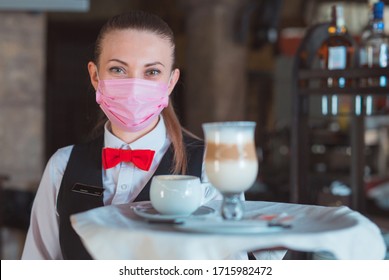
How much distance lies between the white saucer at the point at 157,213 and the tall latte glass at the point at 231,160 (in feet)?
0.28

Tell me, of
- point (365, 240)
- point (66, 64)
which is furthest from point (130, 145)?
point (66, 64)

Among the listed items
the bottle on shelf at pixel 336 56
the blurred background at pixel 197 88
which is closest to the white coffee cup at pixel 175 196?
the blurred background at pixel 197 88

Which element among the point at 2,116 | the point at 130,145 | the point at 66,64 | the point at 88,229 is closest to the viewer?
the point at 88,229

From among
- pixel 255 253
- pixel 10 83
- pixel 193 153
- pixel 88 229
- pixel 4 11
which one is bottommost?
pixel 255 253

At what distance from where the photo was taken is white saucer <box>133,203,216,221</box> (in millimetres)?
1176

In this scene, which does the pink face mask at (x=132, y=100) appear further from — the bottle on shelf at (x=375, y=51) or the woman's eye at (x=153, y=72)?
the bottle on shelf at (x=375, y=51)

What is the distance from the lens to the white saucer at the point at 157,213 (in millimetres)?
1176

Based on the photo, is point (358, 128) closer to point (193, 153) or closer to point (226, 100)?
point (193, 153)

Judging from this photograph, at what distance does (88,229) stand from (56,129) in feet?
18.4

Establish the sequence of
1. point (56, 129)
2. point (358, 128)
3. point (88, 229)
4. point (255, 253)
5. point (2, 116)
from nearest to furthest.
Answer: point (88, 229), point (255, 253), point (358, 128), point (2, 116), point (56, 129)

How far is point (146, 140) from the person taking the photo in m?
1.63

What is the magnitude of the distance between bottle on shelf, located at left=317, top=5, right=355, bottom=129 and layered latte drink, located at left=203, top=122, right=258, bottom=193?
1.12 metres

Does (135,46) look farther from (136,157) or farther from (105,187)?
(105,187)

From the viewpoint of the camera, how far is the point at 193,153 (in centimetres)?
170
